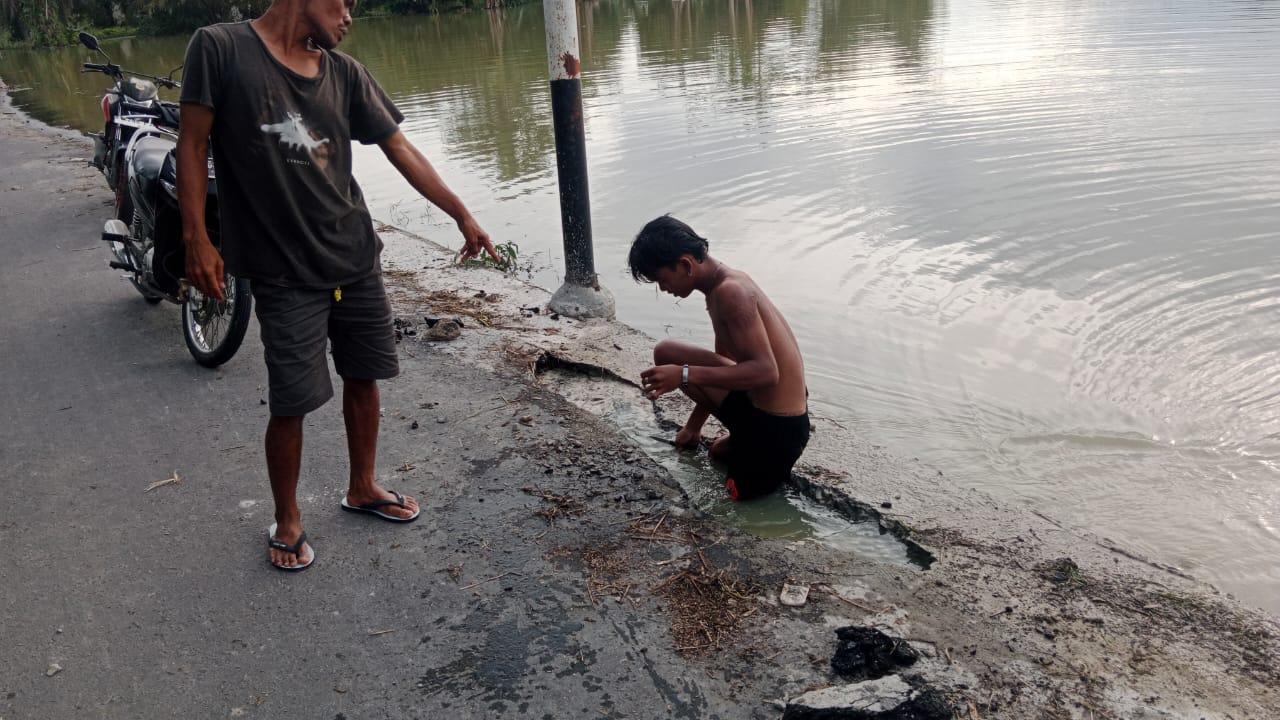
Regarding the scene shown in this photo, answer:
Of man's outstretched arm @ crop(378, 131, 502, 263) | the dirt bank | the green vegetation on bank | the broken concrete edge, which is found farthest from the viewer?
the green vegetation on bank

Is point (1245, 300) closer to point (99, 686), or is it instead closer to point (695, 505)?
point (695, 505)

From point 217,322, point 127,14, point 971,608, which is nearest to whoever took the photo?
point 971,608

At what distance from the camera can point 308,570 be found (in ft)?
10.6

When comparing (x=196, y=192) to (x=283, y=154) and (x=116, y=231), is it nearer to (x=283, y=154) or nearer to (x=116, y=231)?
(x=283, y=154)

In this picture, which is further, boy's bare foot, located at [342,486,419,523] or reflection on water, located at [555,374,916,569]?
boy's bare foot, located at [342,486,419,523]

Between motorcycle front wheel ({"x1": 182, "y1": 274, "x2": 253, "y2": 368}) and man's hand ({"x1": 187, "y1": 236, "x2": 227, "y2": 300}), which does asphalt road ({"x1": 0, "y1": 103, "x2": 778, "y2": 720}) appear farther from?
man's hand ({"x1": 187, "y1": 236, "x2": 227, "y2": 300})

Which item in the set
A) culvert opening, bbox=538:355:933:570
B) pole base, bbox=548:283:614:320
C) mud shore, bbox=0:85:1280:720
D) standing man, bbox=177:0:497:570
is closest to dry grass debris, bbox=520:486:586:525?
mud shore, bbox=0:85:1280:720

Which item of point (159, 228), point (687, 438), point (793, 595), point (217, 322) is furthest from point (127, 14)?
point (793, 595)

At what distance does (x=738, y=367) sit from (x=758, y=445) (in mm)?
371

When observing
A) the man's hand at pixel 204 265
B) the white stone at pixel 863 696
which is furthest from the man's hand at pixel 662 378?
the man's hand at pixel 204 265

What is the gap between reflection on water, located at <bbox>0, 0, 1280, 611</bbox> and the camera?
459 cm

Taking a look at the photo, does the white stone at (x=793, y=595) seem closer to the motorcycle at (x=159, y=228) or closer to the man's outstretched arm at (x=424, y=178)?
the man's outstretched arm at (x=424, y=178)

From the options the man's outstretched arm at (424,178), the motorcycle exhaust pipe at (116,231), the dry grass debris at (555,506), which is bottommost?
the dry grass debris at (555,506)

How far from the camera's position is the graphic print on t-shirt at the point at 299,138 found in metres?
2.91
